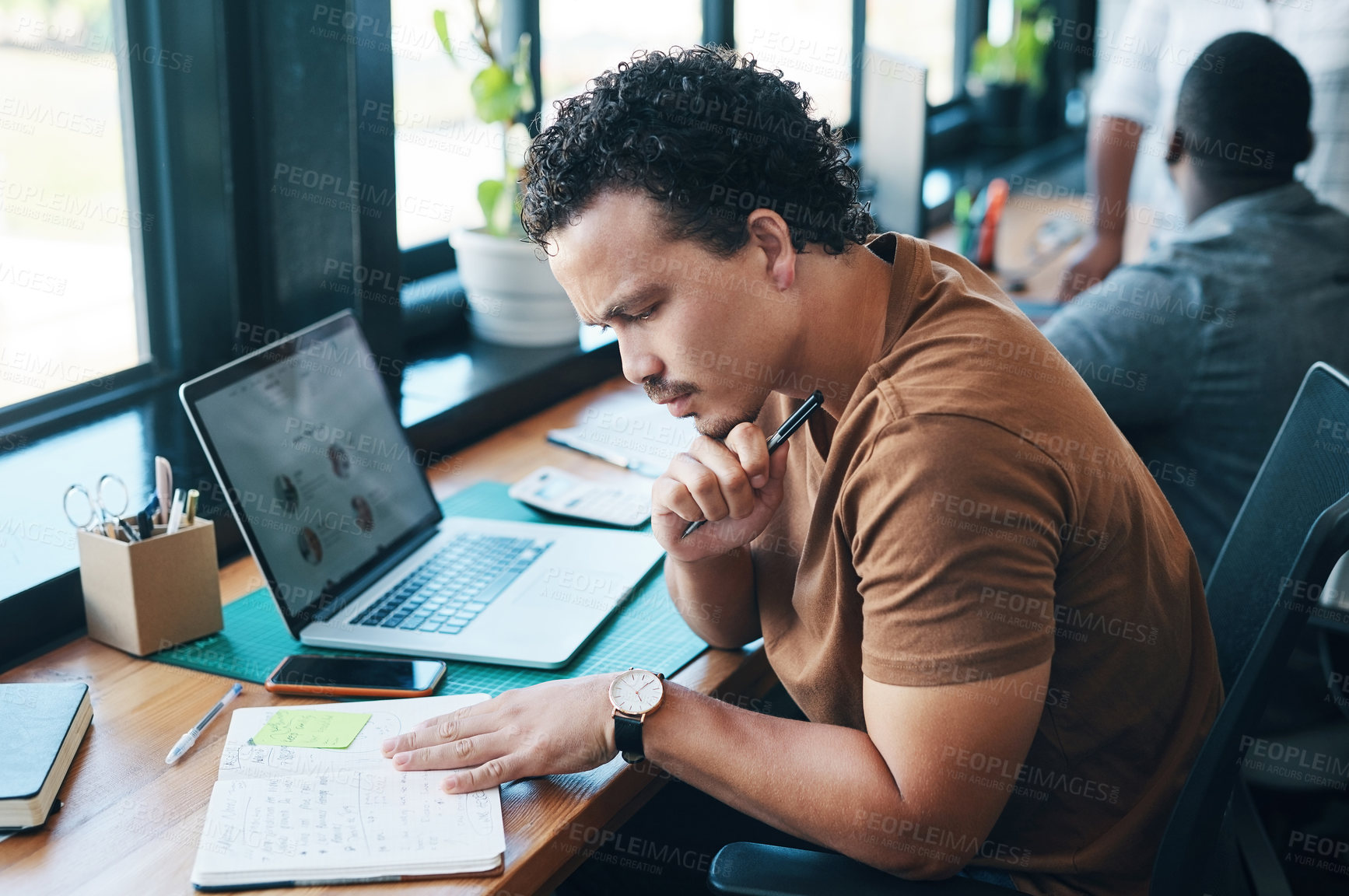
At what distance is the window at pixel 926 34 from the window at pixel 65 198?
272 centimetres

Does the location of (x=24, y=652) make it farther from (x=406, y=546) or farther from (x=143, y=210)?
(x=143, y=210)

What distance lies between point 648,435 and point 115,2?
3.34 feet

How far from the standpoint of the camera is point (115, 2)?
161 cm

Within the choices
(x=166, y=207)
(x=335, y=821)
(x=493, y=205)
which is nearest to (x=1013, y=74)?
(x=493, y=205)

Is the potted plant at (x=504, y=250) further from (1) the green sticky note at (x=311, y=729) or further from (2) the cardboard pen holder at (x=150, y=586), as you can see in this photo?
(1) the green sticky note at (x=311, y=729)

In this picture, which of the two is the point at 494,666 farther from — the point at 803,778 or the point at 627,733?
the point at 803,778

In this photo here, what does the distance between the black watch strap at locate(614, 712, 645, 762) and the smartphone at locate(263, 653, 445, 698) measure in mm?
238

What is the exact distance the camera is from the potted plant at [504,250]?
2.07m

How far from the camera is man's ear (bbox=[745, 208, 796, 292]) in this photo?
1.08 meters

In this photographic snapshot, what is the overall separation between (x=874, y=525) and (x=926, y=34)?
3.86 meters

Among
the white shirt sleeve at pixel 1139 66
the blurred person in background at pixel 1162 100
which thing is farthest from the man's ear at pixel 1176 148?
the white shirt sleeve at pixel 1139 66

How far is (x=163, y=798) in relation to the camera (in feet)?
3.30

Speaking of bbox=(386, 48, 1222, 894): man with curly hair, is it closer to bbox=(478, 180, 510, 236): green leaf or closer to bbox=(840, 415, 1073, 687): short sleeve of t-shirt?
bbox=(840, 415, 1073, 687): short sleeve of t-shirt

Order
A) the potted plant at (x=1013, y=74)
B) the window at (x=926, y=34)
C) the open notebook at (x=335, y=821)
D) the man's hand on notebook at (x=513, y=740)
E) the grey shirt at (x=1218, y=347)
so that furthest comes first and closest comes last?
the potted plant at (x=1013, y=74)
the window at (x=926, y=34)
the grey shirt at (x=1218, y=347)
the man's hand on notebook at (x=513, y=740)
the open notebook at (x=335, y=821)
